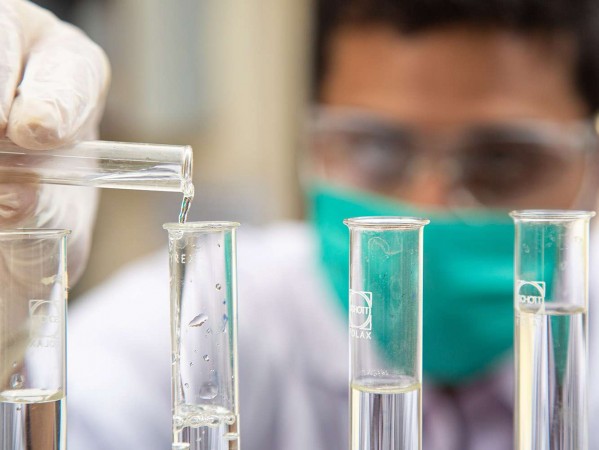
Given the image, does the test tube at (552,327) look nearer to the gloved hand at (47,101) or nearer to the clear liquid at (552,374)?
the clear liquid at (552,374)

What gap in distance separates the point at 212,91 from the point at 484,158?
68.6 inches

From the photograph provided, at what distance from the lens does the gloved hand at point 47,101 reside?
2.58 feet

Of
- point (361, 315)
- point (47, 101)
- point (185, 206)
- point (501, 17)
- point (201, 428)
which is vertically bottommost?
point (201, 428)

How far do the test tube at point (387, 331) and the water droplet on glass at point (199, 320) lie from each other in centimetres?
14

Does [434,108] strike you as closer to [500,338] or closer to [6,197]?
[500,338]

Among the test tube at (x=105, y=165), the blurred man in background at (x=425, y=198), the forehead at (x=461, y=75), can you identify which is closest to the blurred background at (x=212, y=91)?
the blurred man in background at (x=425, y=198)

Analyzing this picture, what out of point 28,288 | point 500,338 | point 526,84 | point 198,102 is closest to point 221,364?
point 28,288

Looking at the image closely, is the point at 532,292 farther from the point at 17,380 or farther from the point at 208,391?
the point at 17,380

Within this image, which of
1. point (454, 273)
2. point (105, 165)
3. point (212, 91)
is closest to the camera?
point (105, 165)

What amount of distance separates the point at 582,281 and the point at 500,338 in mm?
935

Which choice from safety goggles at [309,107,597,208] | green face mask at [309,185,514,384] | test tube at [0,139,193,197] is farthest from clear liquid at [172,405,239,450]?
safety goggles at [309,107,597,208]

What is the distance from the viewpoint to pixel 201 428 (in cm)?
71

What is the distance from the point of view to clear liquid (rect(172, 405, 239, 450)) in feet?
2.34

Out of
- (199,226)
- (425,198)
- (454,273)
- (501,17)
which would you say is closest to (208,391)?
(199,226)
